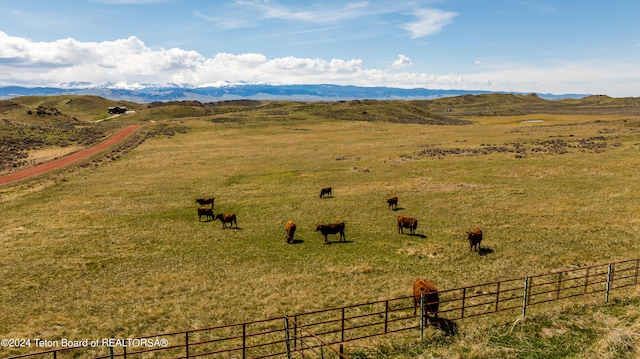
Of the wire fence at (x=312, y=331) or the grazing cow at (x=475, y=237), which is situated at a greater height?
the grazing cow at (x=475, y=237)

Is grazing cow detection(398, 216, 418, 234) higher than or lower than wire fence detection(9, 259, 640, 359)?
higher

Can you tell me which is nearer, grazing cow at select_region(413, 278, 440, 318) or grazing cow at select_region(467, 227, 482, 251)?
grazing cow at select_region(413, 278, 440, 318)

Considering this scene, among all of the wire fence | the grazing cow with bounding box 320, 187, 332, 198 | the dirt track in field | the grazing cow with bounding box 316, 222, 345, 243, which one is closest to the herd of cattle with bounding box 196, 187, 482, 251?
the grazing cow with bounding box 316, 222, 345, 243

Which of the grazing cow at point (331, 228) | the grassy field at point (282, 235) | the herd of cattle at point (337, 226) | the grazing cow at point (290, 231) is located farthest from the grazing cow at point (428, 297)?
the grazing cow at point (290, 231)

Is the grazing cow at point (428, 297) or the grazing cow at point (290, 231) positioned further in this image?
the grazing cow at point (290, 231)

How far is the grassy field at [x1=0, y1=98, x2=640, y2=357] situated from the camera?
18203mm

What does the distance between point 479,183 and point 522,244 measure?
19629 mm

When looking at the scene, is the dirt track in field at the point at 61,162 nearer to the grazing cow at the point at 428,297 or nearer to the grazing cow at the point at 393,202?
the grazing cow at the point at 393,202

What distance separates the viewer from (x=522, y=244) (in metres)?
24.6

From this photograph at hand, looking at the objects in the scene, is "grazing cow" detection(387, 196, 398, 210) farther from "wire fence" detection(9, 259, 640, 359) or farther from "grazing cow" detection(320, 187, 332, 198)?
"wire fence" detection(9, 259, 640, 359)

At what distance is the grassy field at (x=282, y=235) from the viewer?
18203 millimetres

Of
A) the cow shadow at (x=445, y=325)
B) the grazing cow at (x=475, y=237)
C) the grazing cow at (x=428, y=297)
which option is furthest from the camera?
the grazing cow at (x=475, y=237)

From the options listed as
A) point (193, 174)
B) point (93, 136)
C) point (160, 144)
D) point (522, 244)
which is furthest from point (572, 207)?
point (93, 136)

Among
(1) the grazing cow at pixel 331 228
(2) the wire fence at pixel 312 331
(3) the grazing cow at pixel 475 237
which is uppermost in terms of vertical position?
(3) the grazing cow at pixel 475 237
